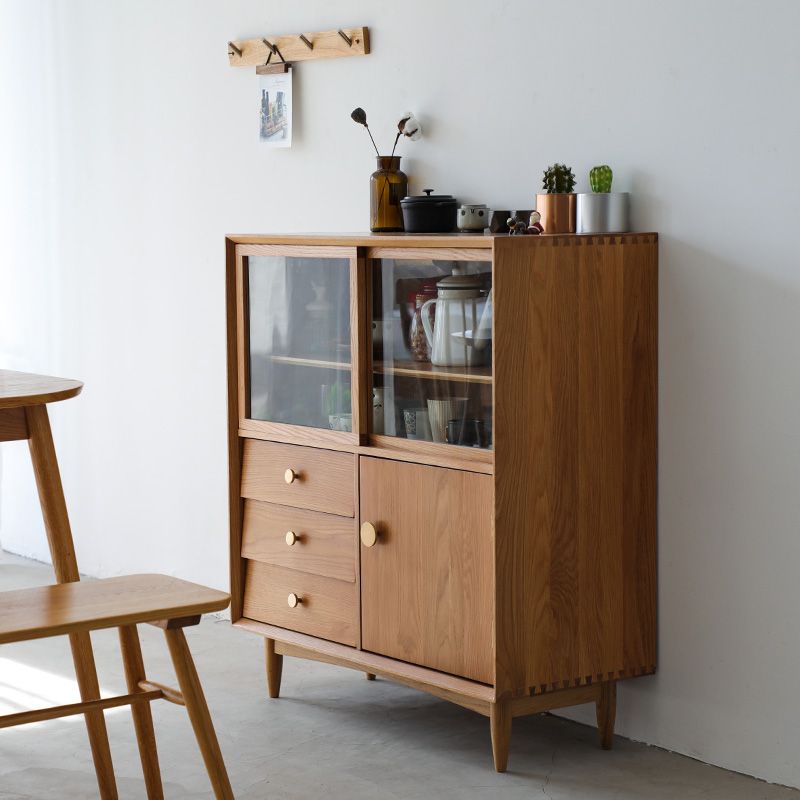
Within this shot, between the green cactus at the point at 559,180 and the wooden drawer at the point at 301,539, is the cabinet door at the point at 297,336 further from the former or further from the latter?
the green cactus at the point at 559,180

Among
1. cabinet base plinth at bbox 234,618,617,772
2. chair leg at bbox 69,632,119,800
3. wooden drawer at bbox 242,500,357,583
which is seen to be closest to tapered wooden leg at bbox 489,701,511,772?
cabinet base plinth at bbox 234,618,617,772

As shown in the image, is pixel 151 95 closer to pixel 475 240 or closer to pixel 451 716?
pixel 475 240

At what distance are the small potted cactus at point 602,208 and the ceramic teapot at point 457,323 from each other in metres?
0.33

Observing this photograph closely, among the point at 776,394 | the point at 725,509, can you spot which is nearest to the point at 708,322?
the point at 776,394

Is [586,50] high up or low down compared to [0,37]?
down

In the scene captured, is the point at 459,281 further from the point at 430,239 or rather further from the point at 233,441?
the point at 233,441

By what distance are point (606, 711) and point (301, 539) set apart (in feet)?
2.91

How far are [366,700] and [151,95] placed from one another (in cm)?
227

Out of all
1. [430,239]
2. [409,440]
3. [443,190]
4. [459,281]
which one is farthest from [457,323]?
[443,190]

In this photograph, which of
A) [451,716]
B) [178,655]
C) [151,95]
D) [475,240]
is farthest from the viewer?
[151,95]

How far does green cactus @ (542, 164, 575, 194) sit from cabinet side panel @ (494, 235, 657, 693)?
9.0 inches

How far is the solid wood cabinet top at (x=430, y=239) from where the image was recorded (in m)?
2.90

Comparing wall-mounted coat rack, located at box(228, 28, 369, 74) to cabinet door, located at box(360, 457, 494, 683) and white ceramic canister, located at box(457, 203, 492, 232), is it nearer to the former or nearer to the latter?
white ceramic canister, located at box(457, 203, 492, 232)

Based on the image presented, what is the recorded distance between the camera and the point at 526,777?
9.89 ft
